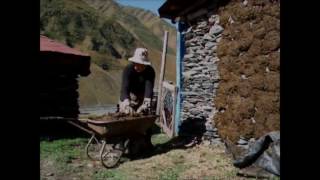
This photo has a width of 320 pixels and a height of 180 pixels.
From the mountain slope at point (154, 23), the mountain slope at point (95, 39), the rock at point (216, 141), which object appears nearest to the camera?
the rock at point (216, 141)

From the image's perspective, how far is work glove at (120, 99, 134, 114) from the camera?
22.6ft

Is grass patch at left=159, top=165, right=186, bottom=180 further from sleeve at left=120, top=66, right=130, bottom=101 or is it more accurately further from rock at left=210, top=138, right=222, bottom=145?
rock at left=210, top=138, right=222, bottom=145

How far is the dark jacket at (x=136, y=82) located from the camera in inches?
275

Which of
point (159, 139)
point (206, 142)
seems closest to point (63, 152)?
point (159, 139)

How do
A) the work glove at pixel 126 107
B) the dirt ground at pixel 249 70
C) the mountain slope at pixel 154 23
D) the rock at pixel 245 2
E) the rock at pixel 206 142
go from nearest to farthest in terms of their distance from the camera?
the dirt ground at pixel 249 70, the work glove at pixel 126 107, the rock at pixel 245 2, the rock at pixel 206 142, the mountain slope at pixel 154 23

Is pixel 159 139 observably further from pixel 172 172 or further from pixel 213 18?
pixel 172 172

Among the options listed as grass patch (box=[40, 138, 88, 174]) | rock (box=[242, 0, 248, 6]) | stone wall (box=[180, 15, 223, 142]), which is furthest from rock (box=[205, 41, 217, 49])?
grass patch (box=[40, 138, 88, 174])

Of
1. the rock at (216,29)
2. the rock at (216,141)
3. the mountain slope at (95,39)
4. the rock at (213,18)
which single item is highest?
the mountain slope at (95,39)

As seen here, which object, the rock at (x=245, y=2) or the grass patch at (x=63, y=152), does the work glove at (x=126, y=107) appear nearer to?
the grass patch at (x=63, y=152)

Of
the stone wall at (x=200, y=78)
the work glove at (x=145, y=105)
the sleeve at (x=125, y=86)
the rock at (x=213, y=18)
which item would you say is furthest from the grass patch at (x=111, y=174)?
the rock at (x=213, y=18)

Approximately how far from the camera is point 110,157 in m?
7.07

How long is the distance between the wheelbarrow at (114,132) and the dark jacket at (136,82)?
1.41 feet
